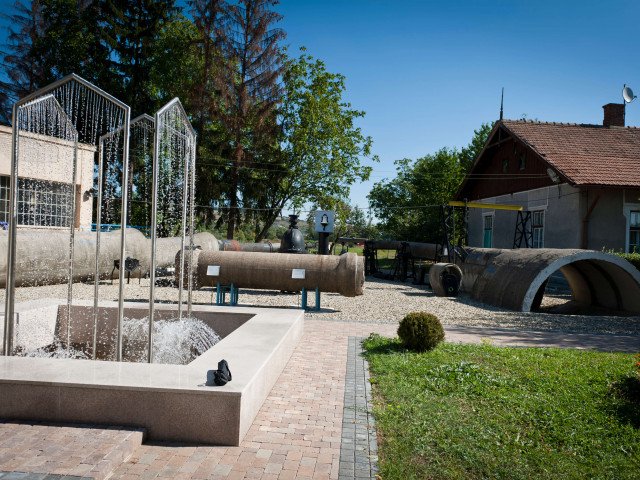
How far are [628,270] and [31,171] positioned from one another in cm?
1833

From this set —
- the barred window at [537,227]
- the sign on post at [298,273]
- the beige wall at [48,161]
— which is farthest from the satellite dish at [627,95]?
the beige wall at [48,161]

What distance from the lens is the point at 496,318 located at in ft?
A: 42.1

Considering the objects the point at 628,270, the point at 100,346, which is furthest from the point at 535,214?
the point at 100,346

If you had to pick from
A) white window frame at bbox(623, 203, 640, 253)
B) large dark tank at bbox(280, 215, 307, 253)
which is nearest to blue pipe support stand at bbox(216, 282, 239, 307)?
large dark tank at bbox(280, 215, 307, 253)

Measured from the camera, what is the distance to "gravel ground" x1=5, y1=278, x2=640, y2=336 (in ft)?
39.6

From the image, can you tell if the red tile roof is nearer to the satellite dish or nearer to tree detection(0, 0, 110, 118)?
the satellite dish

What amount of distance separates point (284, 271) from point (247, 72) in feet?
64.1

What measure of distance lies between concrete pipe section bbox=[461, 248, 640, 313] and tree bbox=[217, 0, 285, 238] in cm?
1589

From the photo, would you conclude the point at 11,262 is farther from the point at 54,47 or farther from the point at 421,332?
the point at 54,47

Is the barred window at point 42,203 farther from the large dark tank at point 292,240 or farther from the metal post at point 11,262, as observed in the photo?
the metal post at point 11,262

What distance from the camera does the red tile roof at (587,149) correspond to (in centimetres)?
2019

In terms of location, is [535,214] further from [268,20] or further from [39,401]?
[39,401]

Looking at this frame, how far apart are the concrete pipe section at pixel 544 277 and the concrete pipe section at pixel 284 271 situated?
450 centimetres

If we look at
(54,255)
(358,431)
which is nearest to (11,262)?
(358,431)
